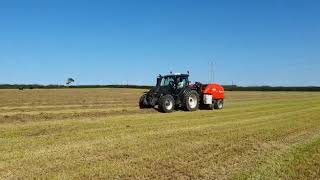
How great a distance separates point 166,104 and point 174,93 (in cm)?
154

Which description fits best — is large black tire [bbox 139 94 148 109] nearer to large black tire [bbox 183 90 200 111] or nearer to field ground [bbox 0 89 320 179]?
large black tire [bbox 183 90 200 111]

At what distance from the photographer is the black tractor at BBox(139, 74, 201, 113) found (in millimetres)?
25953

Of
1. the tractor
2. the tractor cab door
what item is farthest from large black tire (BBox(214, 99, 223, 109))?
the tractor cab door

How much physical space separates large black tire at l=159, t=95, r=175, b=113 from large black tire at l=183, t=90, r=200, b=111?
0.98 meters

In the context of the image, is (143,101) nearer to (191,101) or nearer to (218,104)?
(191,101)

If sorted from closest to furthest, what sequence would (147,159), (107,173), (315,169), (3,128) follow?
(107,173) < (315,169) < (147,159) < (3,128)

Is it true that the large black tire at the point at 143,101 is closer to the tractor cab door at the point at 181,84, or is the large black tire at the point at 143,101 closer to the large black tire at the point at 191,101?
the tractor cab door at the point at 181,84

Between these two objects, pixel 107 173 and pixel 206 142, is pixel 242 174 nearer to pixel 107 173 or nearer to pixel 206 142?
pixel 107 173

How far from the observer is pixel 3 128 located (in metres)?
16.4

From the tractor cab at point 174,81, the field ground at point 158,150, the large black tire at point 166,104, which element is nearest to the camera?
the field ground at point 158,150

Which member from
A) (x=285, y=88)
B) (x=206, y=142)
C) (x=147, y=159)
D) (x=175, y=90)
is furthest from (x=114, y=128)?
(x=285, y=88)

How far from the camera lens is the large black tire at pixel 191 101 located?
26.1 metres

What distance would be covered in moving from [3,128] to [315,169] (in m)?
10.3

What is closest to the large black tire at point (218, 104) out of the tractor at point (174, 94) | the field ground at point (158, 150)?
the tractor at point (174, 94)
